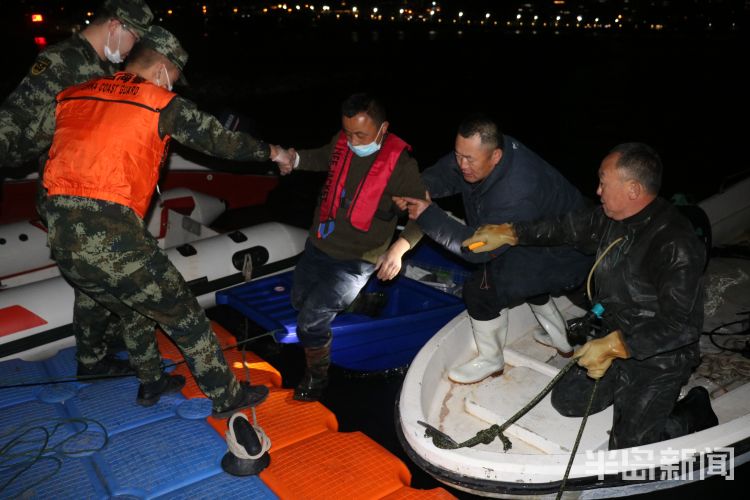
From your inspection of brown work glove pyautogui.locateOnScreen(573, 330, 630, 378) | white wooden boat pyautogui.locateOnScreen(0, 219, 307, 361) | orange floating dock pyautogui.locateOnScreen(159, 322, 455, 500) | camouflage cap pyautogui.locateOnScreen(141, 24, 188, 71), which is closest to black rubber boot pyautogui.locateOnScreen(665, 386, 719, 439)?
brown work glove pyautogui.locateOnScreen(573, 330, 630, 378)

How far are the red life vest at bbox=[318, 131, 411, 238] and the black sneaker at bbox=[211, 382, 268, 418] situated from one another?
4.01ft

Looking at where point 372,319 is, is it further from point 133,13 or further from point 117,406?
point 133,13

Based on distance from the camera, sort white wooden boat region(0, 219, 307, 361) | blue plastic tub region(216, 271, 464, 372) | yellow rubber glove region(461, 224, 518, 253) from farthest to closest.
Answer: white wooden boat region(0, 219, 307, 361)
blue plastic tub region(216, 271, 464, 372)
yellow rubber glove region(461, 224, 518, 253)

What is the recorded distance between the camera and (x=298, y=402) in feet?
14.3

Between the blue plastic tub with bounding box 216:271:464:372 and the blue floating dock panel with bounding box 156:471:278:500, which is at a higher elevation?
the blue plastic tub with bounding box 216:271:464:372

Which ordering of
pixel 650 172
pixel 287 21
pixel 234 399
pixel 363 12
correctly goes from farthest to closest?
1. pixel 363 12
2. pixel 287 21
3. pixel 234 399
4. pixel 650 172

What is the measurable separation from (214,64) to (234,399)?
33.6m

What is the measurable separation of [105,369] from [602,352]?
3532 mm

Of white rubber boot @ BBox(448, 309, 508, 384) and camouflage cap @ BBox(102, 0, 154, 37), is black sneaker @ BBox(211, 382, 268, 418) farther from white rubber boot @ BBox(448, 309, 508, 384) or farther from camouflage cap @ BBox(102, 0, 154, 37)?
→ camouflage cap @ BBox(102, 0, 154, 37)

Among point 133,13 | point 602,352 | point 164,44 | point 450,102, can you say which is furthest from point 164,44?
point 450,102

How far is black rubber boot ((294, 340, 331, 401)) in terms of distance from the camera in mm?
4410

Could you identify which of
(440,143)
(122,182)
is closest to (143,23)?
(122,182)

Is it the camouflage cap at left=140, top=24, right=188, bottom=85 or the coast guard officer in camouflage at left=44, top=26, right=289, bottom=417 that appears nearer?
the coast guard officer in camouflage at left=44, top=26, right=289, bottom=417

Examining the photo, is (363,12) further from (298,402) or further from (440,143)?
(298,402)
